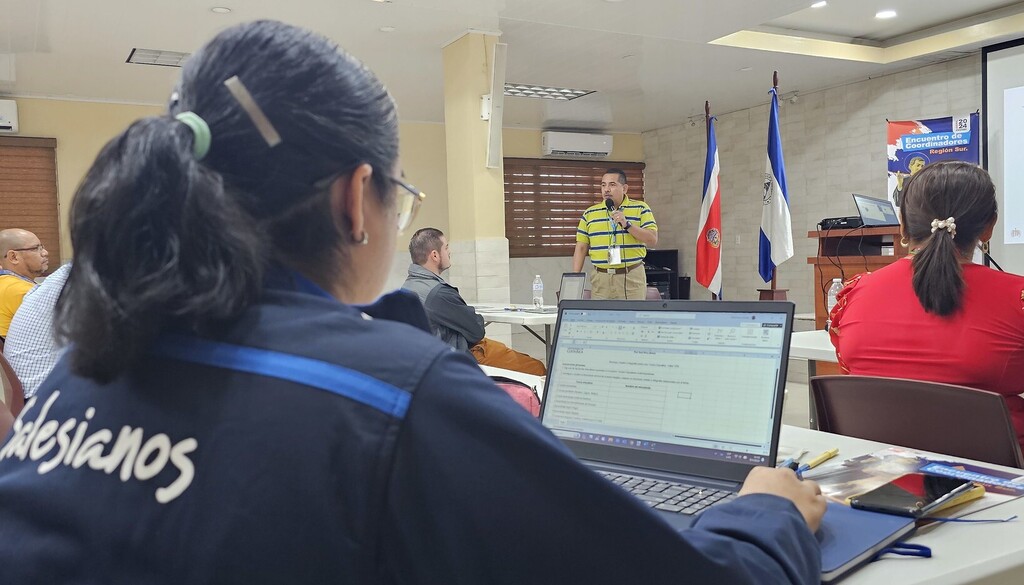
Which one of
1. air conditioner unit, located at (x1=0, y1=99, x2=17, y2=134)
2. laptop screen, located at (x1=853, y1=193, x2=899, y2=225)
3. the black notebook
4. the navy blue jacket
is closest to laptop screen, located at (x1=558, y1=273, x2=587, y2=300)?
laptop screen, located at (x1=853, y1=193, x2=899, y2=225)

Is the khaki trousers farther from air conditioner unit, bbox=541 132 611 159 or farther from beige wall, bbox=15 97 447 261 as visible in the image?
air conditioner unit, bbox=541 132 611 159

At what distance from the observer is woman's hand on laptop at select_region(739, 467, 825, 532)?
0.86 meters

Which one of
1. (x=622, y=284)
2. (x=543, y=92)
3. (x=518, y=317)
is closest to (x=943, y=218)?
(x=518, y=317)

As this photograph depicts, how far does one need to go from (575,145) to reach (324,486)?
10.1 metres

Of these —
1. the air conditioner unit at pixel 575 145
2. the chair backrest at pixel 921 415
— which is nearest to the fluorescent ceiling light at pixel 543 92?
the air conditioner unit at pixel 575 145

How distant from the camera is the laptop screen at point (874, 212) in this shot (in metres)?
5.51

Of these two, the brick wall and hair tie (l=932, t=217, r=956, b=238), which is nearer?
hair tie (l=932, t=217, r=956, b=238)

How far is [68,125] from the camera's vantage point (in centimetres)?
789

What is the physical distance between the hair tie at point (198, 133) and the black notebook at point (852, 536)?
76cm

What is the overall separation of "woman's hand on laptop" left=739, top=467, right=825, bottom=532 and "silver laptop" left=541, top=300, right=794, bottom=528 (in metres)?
0.19

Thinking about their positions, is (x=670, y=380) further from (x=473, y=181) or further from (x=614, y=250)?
(x=614, y=250)

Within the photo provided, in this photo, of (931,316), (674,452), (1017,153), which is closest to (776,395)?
(674,452)

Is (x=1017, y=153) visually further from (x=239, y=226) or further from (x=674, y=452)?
(x=239, y=226)

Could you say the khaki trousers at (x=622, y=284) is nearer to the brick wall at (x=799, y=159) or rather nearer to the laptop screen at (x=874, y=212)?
the laptop screen at (x=874, y=212)
